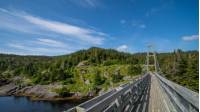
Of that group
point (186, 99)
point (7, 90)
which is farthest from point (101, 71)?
point (186, 99)

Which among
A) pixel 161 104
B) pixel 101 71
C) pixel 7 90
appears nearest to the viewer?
pixel 161 104

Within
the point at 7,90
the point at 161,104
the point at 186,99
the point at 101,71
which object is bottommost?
the point at 7,90

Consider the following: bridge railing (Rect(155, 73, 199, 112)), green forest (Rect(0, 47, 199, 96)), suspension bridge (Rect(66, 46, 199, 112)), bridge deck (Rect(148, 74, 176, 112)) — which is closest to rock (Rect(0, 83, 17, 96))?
green forest (Rect(0, 47, 199, 96))

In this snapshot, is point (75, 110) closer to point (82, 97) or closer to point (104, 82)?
point (82, 97)

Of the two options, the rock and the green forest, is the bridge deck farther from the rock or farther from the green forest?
the rock

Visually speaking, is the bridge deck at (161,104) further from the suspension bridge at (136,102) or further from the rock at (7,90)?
the rock at (7,90)

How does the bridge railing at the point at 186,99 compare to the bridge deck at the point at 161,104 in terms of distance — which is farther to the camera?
the bridge deck at the point at 161,104

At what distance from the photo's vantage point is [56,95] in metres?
81.9

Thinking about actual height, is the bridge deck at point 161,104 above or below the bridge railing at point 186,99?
below

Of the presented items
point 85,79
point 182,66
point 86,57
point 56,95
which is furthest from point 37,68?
point 182,66

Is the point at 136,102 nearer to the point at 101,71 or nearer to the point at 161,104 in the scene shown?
the point at 161,104

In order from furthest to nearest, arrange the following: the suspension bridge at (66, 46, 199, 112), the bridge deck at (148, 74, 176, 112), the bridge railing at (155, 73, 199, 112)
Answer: the bridge deck at (148, 74, 176, 112)
the suspension bridge at (66, 46, 199, 112)
the bridge railing at (155, 73, 199, 112)

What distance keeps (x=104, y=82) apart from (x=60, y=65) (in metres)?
56.9

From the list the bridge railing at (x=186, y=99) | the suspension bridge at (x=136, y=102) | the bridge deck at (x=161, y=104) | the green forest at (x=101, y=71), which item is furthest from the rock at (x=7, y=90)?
the bridge railing at (x=186, y=99)
